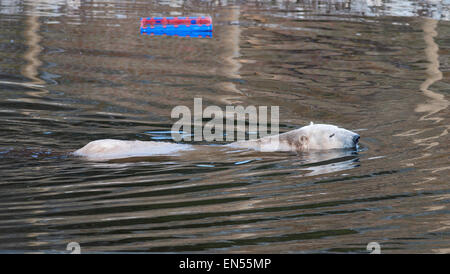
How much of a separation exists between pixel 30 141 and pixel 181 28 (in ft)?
23.9

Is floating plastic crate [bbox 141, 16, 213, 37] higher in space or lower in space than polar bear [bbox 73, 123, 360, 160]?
higher

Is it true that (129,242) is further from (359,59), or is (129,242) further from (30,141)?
(359,59)

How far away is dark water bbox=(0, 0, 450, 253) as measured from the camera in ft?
16.0

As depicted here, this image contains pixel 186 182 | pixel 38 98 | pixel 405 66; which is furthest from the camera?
pixel 405 66

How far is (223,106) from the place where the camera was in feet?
33.2

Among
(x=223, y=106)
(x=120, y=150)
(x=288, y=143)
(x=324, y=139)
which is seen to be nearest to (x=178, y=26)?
(x=223, y=106)

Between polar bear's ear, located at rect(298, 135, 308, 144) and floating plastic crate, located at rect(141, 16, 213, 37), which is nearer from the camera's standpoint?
polar bear's ear, located at rect(298, 135, 308, 144)

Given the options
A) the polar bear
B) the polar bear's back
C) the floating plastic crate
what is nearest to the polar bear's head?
the polar bear

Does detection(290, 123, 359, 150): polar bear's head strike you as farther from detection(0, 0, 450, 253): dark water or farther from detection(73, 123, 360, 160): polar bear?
detection(0, 0, 450, 253): dark water

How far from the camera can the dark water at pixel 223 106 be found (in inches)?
191

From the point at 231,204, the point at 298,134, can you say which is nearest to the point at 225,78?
the point at 298,134

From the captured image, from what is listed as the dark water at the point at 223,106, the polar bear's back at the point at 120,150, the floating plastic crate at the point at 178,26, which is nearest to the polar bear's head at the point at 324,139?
the dark water at the point at 223,106

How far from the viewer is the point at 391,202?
18.4ft

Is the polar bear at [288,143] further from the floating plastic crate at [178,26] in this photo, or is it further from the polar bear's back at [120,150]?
the floating plastic crate at [178,26]
